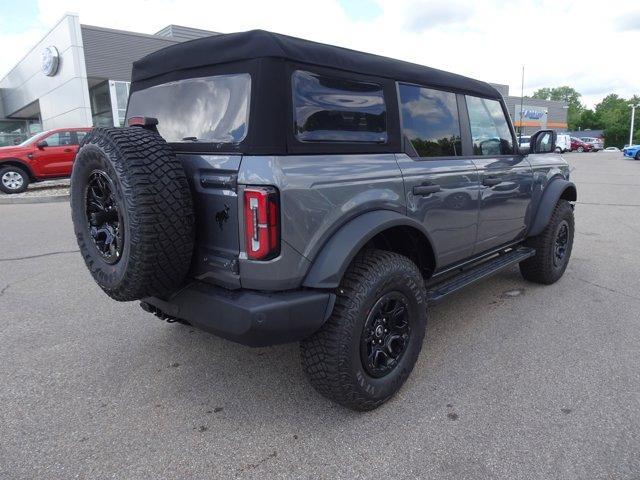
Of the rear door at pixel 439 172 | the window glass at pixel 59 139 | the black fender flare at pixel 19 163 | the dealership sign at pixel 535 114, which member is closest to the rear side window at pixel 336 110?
the rear door at pixel 439 172

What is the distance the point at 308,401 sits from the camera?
9.07ft

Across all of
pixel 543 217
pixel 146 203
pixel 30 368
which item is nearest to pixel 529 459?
pixel 146 203

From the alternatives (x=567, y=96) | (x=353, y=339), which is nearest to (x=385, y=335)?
(x=353, y=339)

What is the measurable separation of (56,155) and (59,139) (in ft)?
1.64

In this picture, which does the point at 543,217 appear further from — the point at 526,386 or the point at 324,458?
the point at 324,458

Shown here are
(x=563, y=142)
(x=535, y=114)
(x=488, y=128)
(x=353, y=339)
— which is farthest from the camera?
(x=535, y=114)

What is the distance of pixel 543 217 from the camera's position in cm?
439

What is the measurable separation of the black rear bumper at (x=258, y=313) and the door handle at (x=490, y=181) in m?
1.86

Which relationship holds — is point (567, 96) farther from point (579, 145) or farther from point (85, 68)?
point (85, 68)

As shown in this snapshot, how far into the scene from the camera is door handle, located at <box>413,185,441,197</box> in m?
2.88

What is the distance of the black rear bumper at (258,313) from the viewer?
2.18 meters

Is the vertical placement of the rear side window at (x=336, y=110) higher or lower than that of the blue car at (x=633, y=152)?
higher

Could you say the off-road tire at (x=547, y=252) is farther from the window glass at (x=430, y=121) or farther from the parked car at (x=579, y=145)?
the parked car at (x=579, y=145)

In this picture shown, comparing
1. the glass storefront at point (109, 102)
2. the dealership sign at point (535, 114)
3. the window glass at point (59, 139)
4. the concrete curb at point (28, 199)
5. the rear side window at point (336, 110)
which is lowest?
the concrete curb at point (28, 199)
